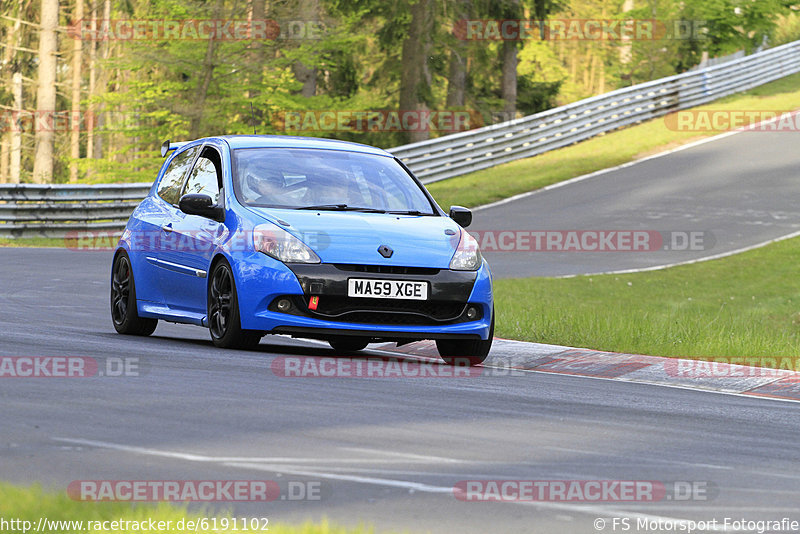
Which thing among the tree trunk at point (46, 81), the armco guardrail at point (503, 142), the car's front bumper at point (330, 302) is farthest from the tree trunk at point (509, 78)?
the car's front bumper at point (330, 302)

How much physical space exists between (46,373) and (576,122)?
30330mm

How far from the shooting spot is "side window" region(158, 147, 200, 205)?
11672 mm

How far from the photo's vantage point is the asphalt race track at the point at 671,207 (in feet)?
75.8

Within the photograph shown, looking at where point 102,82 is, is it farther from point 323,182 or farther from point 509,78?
point 323,182

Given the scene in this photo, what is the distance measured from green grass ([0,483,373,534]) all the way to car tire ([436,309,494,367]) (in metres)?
5.69

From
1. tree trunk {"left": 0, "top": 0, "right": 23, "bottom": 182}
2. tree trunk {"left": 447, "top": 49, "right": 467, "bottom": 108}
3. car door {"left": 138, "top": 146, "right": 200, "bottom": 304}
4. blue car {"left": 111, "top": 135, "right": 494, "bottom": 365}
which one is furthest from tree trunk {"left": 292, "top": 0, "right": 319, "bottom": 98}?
blue car {"left": 111, "top": 135, "right": 494, "bottom": 365}

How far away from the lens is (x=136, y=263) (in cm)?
1162

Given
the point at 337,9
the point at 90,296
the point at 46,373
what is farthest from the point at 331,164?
the point at 337,9

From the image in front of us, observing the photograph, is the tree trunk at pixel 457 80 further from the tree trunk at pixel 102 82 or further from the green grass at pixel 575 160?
the tree trunk at pixel 102 82

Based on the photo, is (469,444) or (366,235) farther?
(366,235)

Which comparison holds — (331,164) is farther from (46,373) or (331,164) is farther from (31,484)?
(31,484)

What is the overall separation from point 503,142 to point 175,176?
2447 cm

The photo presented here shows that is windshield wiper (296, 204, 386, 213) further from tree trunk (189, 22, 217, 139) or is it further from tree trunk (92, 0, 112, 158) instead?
tree trunk (92, 0, 112, 158)

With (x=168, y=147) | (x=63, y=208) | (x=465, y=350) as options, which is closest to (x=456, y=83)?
(x=63, y=208)
